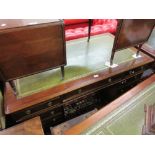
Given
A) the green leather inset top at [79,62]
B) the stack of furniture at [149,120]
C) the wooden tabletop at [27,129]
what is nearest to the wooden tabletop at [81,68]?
the green leather inset top at [79,62]

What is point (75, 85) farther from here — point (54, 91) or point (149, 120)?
point (149, 120)

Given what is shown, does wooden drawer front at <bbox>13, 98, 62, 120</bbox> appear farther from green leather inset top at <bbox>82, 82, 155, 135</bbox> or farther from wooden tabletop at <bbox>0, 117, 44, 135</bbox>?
green leather inset top at <bbox>82, 82, 155, 135</bbox>

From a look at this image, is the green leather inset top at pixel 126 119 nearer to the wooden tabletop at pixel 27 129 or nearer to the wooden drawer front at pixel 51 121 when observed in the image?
the wooden tabletop at pixel 27 129

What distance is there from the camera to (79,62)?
1.55 m

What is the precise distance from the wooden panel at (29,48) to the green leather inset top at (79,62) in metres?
0.17

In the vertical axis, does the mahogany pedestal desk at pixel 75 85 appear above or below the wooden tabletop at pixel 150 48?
below

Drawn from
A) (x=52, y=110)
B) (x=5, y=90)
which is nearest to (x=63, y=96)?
(x=52, y=110)

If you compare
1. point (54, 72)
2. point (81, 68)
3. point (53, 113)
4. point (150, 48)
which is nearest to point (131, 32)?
point (81, 68)

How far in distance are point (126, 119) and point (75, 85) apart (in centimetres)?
51

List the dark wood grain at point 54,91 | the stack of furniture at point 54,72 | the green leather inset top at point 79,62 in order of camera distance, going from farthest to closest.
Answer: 1. the green leather inset top at point 79,62
2. the dark wood grain at point 54,91
3. the stack of furniture at point 54,72

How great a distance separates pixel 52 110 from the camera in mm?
1355

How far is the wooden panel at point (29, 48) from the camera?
0.91 m

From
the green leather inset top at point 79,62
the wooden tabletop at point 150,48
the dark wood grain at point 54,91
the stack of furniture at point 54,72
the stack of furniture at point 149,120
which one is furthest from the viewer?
the wooden tabletop at point 150,48
